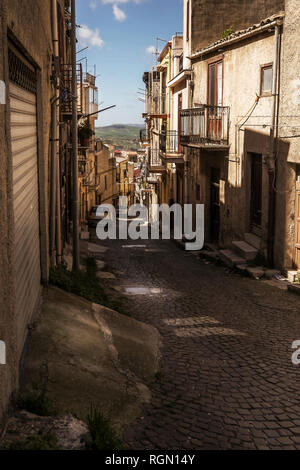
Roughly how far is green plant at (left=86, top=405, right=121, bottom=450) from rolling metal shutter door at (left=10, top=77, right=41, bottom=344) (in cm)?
128

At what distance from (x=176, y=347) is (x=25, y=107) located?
3.97 m

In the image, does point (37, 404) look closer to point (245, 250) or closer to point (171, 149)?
point (245, 250)

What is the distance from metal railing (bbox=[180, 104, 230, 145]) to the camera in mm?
16953

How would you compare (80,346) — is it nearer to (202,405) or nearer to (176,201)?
(202,405)

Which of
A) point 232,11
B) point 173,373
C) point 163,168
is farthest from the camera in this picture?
point 163,168

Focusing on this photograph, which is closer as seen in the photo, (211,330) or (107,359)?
(107,359)

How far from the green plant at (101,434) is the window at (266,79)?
1108 centimetres

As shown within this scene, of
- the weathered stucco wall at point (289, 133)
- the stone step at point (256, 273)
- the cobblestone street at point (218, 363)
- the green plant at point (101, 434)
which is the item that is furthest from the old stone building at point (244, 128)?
the green plant at point (101, 434)

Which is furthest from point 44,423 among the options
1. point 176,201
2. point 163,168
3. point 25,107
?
point 163,168

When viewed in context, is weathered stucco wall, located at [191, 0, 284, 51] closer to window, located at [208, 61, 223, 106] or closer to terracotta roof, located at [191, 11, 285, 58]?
terracotta roof, located at [191, 11, 285, 58]

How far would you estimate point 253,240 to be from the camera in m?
15.2

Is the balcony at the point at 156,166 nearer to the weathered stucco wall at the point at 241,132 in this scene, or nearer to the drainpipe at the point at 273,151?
the weathered stucco wall at the point at 241,132

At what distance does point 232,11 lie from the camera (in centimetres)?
2094
